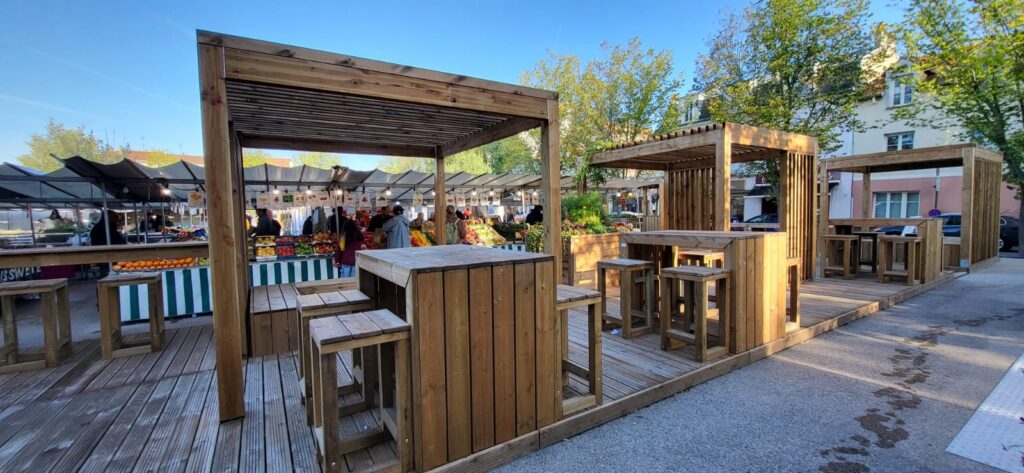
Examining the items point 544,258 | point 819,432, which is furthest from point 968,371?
point 544,258

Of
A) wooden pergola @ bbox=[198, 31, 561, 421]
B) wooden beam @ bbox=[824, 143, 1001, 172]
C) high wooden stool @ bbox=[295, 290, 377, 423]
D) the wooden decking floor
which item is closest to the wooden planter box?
the wooden decking floor

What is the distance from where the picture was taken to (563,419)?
282 centimetres

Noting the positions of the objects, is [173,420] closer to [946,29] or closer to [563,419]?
[563,419]

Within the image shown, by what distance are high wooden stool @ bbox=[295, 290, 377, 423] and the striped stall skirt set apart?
3.88 metres

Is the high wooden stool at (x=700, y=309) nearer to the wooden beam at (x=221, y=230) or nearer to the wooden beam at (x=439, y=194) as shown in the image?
the wooden beam at (x=439, y=194)

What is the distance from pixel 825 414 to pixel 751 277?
1.37 meters

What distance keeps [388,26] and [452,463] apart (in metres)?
25.2

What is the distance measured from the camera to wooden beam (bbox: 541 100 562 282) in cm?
348

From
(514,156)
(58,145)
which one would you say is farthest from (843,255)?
(58,145)

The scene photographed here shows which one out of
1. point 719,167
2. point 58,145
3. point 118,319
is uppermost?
point 58,145

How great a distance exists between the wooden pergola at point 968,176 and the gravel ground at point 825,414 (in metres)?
6.01

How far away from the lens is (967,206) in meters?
9.39

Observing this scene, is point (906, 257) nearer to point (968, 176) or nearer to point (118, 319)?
point (968, 176)

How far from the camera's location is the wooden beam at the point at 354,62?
2559mm
